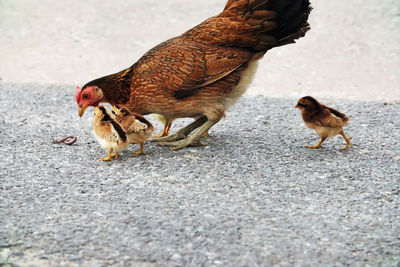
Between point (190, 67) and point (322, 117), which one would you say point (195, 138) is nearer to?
point (190, 67)

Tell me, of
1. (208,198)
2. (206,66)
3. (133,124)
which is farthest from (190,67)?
(208,198)

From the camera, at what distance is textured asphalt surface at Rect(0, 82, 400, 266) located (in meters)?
2.97

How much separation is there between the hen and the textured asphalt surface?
447mm

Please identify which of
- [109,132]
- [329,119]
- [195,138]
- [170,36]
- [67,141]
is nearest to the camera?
[109,132]

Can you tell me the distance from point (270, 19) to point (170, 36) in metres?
3.85

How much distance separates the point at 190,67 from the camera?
166 inches

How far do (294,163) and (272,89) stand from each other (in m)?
2.48

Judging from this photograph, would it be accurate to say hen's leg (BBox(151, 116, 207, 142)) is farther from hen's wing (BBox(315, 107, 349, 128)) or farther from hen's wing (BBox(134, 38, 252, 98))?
hen's wing (BBox(315, 107, 349, 128))

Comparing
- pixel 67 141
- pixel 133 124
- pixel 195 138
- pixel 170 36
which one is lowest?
pixel 170 36

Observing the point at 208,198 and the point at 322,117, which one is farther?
the point at 322,117

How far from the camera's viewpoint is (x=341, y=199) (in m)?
3.67

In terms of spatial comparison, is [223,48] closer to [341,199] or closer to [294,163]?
[294,163]

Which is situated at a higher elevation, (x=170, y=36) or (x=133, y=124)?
(x=133, y=124)

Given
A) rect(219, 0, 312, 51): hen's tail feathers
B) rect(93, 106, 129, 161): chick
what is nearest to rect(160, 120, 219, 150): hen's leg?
rect(93, 106, 129, 161): chick
